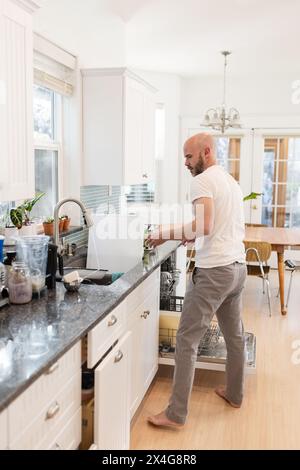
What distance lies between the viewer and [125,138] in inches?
135

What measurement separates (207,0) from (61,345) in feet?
10.6

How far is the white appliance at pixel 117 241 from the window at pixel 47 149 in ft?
1.59

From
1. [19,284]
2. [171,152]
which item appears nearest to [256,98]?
[171,152]

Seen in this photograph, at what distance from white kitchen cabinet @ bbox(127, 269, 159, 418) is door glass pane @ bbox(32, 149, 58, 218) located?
92cm

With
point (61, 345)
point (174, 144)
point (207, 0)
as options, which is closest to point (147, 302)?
point (61, 345)

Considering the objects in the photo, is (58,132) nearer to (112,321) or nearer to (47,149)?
(47,149)

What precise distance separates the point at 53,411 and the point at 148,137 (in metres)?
2.94

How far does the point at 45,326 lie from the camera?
68.8 inches

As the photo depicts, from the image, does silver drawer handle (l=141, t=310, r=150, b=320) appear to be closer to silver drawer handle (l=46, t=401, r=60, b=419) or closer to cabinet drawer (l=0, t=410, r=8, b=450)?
silver drawer handle (l=46, t=401, r=60, b=419)

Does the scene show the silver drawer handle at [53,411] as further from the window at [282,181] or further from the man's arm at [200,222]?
the window at [282,181]

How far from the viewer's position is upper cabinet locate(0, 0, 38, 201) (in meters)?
1.98

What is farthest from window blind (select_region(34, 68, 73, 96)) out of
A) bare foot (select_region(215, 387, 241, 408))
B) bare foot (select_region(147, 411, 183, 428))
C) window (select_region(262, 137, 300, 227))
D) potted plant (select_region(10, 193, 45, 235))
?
window (select_region(262, 137, 300, 227))

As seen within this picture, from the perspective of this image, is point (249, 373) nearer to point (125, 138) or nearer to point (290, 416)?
point (290, 416)

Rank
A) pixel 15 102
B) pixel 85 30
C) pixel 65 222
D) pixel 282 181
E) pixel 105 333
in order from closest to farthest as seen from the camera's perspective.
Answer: pixel 105 333
pixel 15 102
pixel 65 222
pixel 85 30
pixel 282 181
